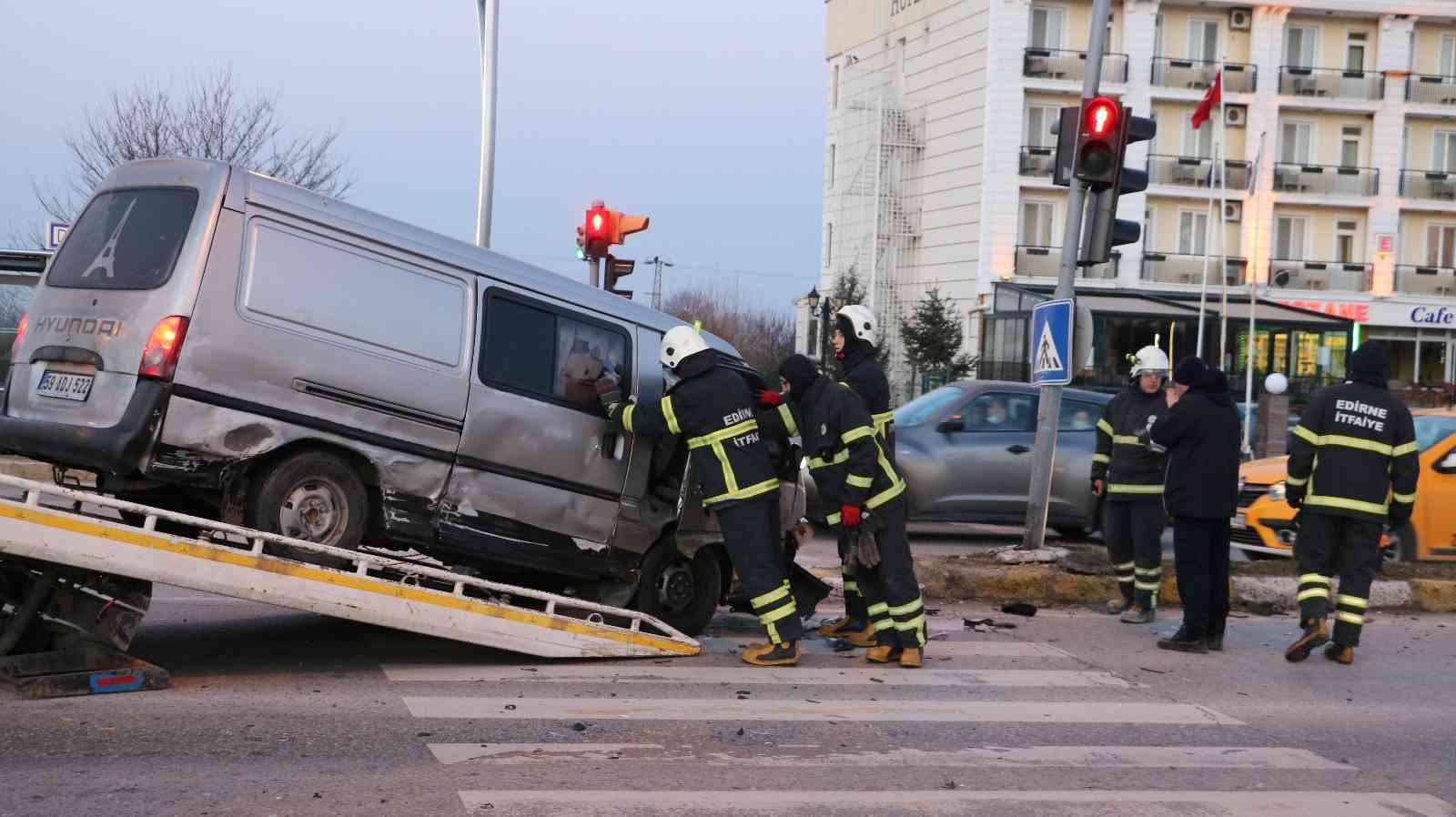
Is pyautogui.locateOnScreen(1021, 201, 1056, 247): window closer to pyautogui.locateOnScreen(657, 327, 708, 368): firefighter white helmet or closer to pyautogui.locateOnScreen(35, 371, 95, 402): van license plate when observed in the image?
pyautogui.locateOnScreen(657, 327, 708, 368): firefighter white helmet

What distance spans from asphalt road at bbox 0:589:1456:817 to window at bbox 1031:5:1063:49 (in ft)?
129

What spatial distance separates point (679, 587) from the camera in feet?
28.3

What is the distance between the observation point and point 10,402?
692 centimetres

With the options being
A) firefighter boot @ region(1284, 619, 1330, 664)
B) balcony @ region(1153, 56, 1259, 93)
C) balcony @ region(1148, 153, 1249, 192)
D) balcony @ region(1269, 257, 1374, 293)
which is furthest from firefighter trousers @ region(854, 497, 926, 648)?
balcony @ region(1269, 257, 1374, 293)

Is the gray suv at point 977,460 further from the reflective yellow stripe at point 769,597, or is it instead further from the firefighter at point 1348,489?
the reflective yellow stripe at point 769,597

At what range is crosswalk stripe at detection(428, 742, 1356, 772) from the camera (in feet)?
19.3

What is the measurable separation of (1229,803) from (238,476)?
4.52m

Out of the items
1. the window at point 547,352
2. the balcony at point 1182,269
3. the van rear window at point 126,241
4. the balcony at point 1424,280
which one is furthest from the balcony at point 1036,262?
the van rear window at point 126,241

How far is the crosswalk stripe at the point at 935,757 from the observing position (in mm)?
5883

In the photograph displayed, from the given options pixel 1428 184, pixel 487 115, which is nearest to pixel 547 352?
pixel 487 115

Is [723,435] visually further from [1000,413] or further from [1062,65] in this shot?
[1062,65]

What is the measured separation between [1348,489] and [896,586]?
286 cm

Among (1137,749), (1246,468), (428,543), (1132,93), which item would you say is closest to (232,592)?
(428,543)

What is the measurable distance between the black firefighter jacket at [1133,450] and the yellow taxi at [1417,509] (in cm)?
290
